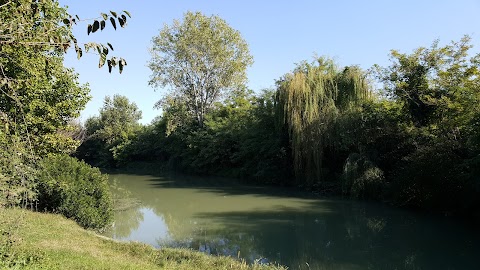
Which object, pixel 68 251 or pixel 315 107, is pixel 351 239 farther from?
pixel 315 107

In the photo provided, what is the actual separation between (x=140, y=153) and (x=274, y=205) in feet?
90.5

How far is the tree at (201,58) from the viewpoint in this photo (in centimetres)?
3042

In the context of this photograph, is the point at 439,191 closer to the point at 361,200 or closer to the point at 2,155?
the point at 361,200

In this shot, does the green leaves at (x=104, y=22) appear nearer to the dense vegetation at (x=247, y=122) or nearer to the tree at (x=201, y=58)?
the dense vegetation at (x=247, y=122)

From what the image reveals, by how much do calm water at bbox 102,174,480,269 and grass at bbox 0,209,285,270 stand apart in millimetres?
2021

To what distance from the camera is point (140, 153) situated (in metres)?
41.4

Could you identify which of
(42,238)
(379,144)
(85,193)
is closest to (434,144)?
(379,144)

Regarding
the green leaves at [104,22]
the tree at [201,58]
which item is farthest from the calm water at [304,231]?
the tree at [201,58]

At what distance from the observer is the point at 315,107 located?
20.0 m

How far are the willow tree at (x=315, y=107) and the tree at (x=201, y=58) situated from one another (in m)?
11.2

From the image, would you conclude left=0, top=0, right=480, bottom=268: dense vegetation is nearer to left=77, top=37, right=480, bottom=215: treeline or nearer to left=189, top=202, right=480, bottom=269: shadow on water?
left=77, top=37, right=480, bottom=215: treeline

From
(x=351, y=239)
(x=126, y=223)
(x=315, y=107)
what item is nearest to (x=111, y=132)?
(x=315, y=107)

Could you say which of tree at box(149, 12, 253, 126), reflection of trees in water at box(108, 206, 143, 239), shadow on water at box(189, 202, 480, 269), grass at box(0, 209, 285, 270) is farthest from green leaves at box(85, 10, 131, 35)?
tree at box(149, 12, 253, 126)

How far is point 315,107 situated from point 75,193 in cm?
1321
